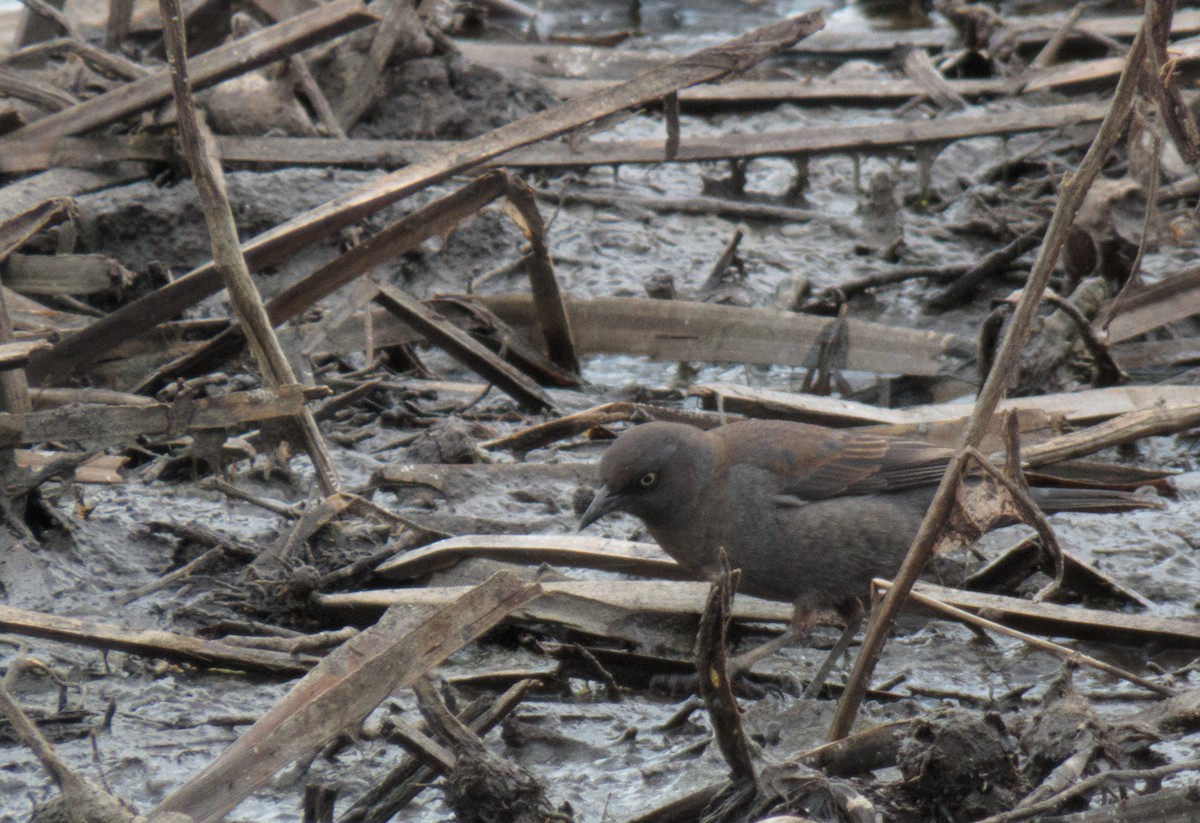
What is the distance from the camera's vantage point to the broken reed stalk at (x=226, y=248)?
4.81 m

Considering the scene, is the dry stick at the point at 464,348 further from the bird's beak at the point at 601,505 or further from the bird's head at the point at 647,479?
the bird's beak at the point at 601,505

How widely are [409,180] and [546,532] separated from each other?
1681mm

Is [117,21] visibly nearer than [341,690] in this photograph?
No

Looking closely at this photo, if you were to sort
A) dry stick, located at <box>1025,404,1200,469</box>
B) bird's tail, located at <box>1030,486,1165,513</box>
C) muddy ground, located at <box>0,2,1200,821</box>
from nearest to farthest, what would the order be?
1. muddy ground, located at <box>0,2,1200,821</box>
2. bird's tail, located at <box>1030,486,1165,513</box>
3. dry stick, located at <box>1025,404,1200,469</box>

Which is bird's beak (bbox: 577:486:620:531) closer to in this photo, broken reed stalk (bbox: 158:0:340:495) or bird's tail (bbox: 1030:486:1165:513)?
broken reed stalk (bbox: 158:0:340:495)

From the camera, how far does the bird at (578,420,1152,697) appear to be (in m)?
5.46

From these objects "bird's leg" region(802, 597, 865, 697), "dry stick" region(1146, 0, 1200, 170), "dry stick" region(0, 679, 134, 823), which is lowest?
"bird's leg" region(802, 597, 865, 697)

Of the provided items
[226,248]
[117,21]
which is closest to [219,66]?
[226,248]

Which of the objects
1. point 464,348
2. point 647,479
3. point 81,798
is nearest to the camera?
point 81,798

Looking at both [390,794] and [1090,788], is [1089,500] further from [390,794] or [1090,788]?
[390,794]

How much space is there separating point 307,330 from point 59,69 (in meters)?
3.25

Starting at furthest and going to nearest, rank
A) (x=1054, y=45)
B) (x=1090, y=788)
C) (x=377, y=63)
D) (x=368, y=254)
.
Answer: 1. (x=1054, y=45)
2. (x=377, y=63)
3. (x=368, y=254)
4. (x=1090, y=788)

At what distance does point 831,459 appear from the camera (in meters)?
5.85

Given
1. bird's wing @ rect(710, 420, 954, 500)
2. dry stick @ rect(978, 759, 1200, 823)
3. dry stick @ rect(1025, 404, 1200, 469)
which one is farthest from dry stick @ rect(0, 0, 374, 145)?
dry stick @ rect(978, 759, 1200, 823)
